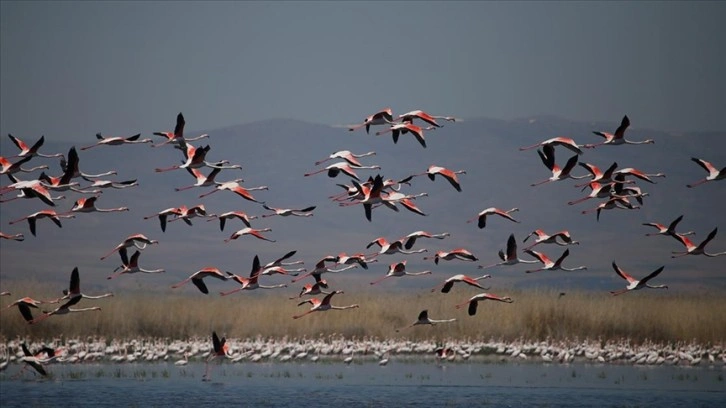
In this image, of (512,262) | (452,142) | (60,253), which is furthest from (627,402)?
(452,142)

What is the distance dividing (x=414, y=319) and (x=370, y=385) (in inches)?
398

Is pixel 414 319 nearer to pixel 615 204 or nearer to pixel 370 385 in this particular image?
pixel 370 385

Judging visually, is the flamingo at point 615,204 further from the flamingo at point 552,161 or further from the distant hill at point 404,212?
the distant hill at point 404,212

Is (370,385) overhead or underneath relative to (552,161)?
underneath

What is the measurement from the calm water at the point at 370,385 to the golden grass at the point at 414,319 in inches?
154

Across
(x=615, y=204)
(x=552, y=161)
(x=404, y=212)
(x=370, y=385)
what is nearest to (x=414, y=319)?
(x=370, y=385)

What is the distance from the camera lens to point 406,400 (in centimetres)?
2927

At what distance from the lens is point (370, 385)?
31797 millimetres

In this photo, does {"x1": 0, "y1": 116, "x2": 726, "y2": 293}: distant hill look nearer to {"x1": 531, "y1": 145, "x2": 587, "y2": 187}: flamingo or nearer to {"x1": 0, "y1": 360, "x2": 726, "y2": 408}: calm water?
{"x1": 0, "y1": 360, "x2": 726, "y2": 408}: calm water

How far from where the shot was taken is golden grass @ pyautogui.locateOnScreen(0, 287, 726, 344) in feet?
128

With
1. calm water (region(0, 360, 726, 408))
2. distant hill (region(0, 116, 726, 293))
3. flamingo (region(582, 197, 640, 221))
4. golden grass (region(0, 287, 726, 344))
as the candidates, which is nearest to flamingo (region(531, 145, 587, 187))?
flamingo (region(582, 197, 640, 221))

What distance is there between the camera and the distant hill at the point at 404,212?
114375 mm

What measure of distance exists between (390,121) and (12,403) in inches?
412

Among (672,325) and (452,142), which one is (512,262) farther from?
(452,142)
